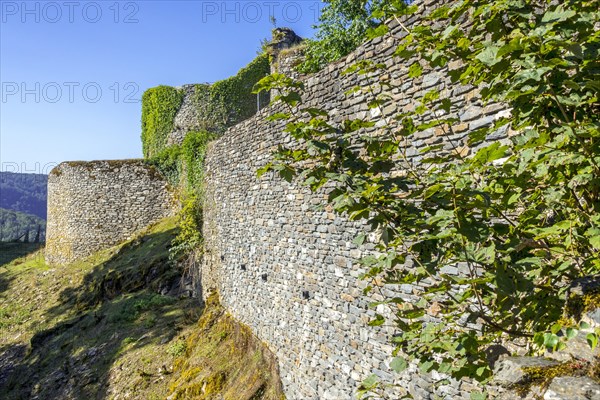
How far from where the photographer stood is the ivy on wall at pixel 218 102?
20906 millimetres

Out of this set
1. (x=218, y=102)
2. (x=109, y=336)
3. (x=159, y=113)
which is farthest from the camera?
(x=159, y=113)

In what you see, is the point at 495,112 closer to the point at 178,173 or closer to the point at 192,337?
the point at 192,337

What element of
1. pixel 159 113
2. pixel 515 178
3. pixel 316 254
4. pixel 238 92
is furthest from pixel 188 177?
pixel 515 178

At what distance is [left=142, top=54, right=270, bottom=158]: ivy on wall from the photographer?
20.9m

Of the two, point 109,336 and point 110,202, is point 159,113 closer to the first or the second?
point 110,202

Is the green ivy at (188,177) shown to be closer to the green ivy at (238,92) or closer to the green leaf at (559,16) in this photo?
the green ivy at (238,92)

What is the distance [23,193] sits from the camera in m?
142

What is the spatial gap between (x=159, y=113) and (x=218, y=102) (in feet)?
11.6

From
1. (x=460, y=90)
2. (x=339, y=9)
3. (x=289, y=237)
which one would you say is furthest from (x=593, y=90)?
(x=339, y=9)

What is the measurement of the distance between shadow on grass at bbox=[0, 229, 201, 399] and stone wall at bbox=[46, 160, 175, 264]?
3491 millimetres

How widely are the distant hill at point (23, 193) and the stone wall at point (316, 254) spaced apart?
491 feet

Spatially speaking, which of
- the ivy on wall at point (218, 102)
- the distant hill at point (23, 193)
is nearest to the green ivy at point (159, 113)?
the ivy on wall at point (218, 102)

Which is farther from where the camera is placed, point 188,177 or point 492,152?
point 188,177

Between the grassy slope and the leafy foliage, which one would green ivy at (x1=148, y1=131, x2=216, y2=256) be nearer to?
the grassy slope
